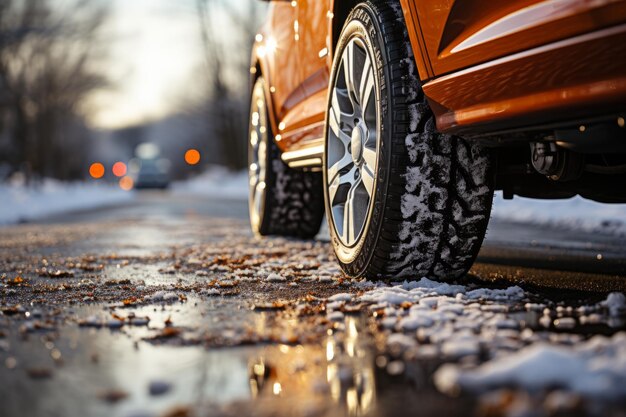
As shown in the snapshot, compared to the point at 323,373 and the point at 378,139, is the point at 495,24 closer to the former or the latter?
the point at 378,139

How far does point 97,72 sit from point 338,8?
3476 centimetres

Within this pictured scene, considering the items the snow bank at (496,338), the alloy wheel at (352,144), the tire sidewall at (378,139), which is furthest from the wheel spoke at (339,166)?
the snow bank at (496,338)

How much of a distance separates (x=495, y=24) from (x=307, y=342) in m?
1.18

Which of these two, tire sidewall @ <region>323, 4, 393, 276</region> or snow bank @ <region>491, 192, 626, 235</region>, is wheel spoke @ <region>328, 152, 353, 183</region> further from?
snow bank @ <region>491, 192, 626, 235</region>

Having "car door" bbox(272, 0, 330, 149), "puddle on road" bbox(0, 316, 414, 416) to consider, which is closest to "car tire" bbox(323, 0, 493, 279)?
"car door" bbox(272, 0, 330, 149)

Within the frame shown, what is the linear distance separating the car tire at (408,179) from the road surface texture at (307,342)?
139mm

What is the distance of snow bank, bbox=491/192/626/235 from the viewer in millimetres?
6523

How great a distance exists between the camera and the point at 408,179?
294 cm

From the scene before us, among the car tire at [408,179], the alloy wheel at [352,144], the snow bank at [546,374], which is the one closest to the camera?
the snow bank at [546,374]

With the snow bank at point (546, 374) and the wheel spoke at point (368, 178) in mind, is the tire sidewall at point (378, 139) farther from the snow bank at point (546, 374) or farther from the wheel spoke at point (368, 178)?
the snow bank at point (546, 374)

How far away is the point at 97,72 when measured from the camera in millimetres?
36406

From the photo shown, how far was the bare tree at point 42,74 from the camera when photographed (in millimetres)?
26016

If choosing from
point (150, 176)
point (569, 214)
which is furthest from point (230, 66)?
point (569, 214)

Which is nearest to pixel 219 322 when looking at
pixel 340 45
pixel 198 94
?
pixel 340 45
